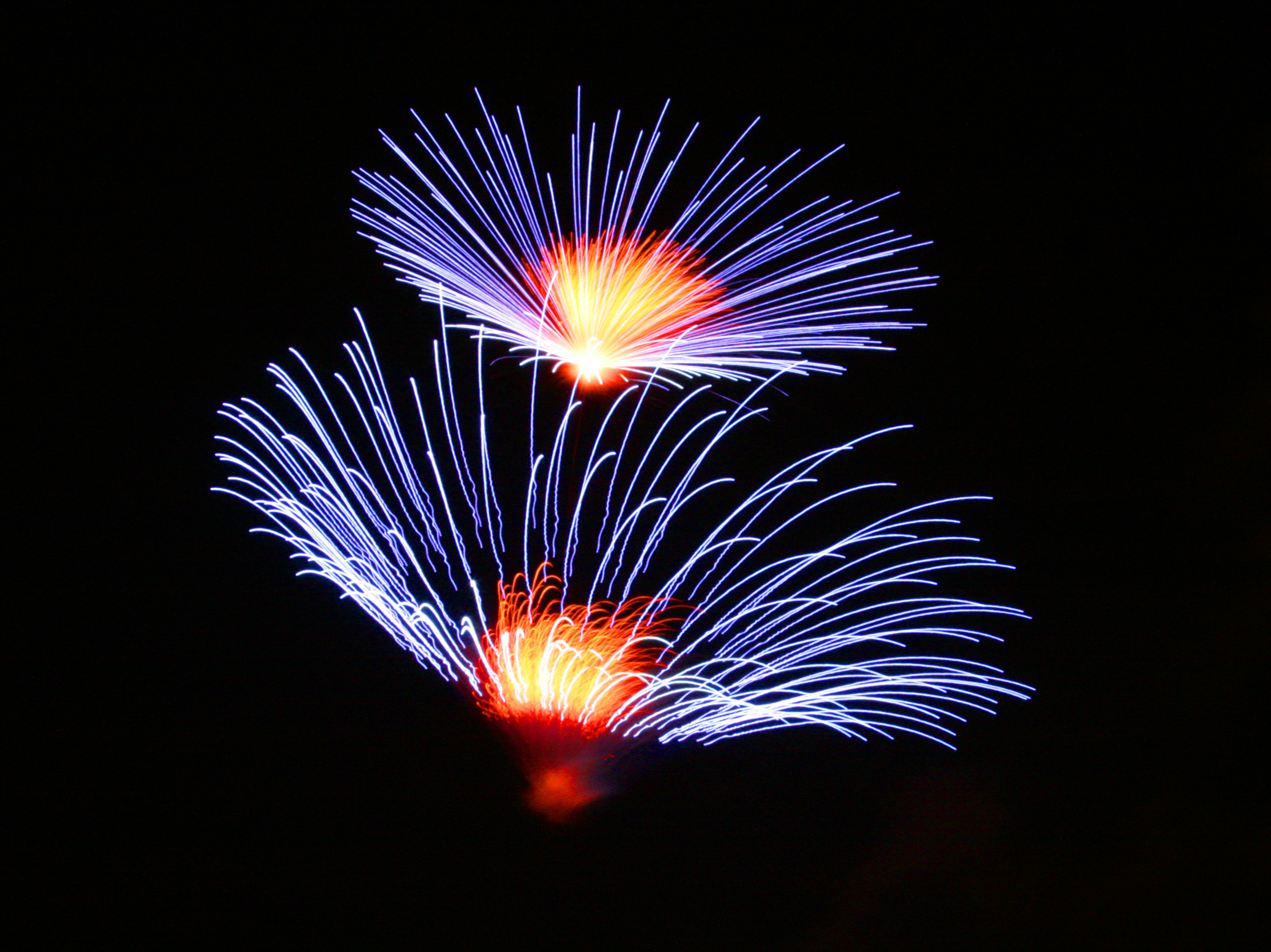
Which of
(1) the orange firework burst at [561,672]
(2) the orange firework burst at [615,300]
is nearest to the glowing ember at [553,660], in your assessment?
(1) the orange firework burst at [561,672]

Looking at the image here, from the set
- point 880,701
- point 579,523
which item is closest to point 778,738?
point 880,701

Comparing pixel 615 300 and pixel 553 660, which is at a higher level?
pixel 615 300

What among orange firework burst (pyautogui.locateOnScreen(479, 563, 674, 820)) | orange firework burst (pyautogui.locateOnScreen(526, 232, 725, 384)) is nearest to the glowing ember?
orange firework burst (pyautogui.locateOnScreen(479, 563, 674, 820))

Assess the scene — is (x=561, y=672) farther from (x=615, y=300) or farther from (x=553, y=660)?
(x=615, y=300)

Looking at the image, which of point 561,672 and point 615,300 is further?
point 615,300

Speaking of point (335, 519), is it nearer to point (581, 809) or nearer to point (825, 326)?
point (581, 809)

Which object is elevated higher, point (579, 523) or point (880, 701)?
point (579, 523)

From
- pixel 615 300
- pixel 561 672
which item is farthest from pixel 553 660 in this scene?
pixel 615 300
